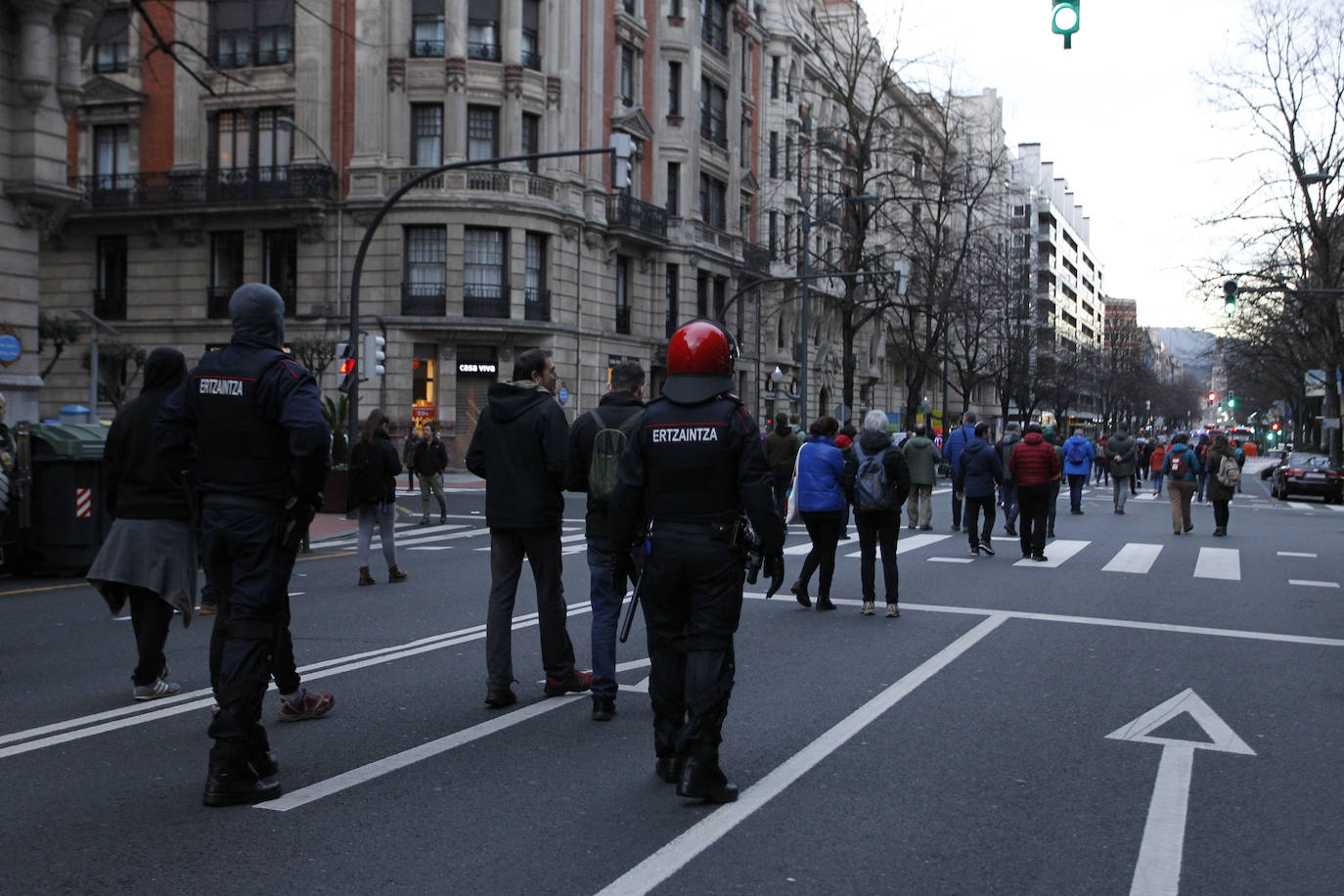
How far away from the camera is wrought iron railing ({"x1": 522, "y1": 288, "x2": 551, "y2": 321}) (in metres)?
38.5

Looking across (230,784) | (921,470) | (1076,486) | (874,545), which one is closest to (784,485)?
(921,470)

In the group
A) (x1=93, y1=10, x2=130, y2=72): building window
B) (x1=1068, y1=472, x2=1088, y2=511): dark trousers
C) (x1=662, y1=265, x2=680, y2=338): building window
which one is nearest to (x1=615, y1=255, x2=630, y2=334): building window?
(x1=662, y1=265, x2=680, y2=338): building window

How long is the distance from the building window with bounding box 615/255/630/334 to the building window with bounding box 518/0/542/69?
7.67m

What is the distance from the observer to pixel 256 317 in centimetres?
529

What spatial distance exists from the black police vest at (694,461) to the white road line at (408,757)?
1690mm

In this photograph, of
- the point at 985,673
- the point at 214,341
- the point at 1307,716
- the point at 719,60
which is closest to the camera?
the point at 1307,716

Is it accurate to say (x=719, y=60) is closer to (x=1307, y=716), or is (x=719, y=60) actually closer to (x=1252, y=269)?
(x=1252, y=269)

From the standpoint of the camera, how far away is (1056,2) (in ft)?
33.3

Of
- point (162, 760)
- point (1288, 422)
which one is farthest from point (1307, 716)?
point (1288, 422)

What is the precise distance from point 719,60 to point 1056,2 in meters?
41.2

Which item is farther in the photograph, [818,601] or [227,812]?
[818,601]

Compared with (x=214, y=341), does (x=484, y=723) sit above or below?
below

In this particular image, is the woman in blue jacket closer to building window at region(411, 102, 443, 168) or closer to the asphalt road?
the asphalt road

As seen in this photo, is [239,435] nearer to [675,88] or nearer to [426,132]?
[426,132]
